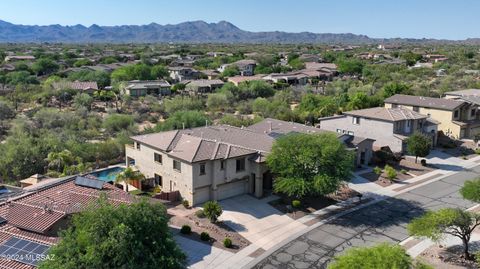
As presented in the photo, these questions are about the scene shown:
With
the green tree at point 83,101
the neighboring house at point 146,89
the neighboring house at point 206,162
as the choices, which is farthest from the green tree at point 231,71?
the neighboring house at point 206,162

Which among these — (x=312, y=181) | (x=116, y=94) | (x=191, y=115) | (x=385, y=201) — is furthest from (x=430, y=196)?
(x=116, y=94)

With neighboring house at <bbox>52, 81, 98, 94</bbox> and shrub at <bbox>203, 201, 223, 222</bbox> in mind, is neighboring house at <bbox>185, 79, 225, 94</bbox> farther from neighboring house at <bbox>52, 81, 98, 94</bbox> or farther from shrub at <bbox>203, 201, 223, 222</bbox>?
shrub at <bbox>203, 201, 223, 222</bbox>

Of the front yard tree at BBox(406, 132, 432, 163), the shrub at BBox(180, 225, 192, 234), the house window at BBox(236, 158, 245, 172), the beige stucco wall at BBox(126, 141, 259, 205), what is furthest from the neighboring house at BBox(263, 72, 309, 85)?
the shrub at BBox(180, 225, 192, 234)

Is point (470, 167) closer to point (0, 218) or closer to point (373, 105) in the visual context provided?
point (373, 105)

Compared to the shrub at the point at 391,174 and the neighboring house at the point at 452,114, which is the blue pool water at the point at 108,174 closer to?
the shrub at the point at 391,174

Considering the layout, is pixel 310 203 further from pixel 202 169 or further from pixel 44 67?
pixel 44 67
